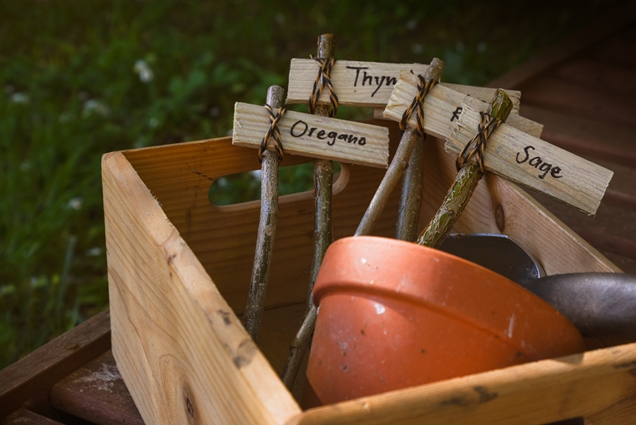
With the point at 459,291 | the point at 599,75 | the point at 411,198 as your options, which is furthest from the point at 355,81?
the point at 599,75

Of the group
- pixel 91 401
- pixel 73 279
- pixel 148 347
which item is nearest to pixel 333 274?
pixel 148 347

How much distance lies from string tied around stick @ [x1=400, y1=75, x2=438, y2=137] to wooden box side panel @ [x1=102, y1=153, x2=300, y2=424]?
0.44 metres

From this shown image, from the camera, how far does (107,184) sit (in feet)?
3.88

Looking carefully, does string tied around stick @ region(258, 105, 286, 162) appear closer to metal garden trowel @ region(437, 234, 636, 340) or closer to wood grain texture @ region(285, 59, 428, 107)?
wood grain texture @ region(285, 59, 428, 107)

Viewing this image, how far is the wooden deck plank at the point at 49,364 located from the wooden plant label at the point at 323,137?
50cm

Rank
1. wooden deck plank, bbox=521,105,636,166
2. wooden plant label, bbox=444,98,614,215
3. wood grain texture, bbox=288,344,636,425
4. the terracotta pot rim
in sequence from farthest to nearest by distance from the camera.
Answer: wooden deck plank, bbox=521,105,636,166
wooden plant label, bbox=444,98,614,215
the terracotta pot rim
wood grain texture, bbox=288,344,636,425

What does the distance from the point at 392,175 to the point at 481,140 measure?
0.51ft

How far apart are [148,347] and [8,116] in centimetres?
217

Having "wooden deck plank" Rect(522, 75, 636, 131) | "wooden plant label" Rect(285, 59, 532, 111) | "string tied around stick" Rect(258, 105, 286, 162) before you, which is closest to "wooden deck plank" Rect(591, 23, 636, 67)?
"wooden deck plank" Rect(522, 75, 636, 131)

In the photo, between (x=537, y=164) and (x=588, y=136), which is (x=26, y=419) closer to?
(x=537, y=164)

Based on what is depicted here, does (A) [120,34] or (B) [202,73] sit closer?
(B) [202,73]

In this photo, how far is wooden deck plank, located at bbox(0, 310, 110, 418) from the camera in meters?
1.28

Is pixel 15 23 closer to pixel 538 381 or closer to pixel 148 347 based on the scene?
pixel 148 347

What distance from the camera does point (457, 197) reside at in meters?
1.16
